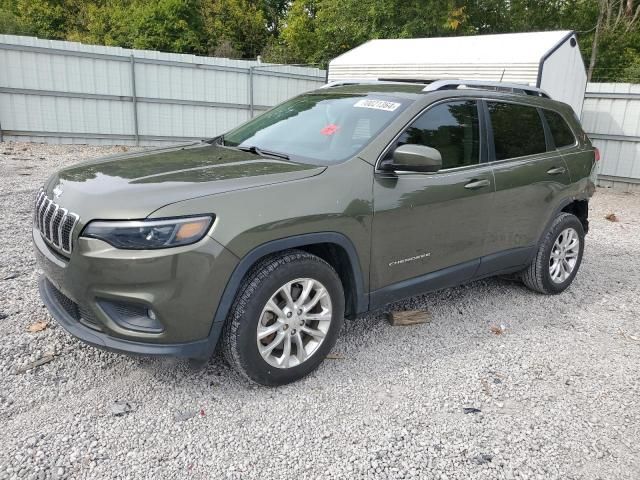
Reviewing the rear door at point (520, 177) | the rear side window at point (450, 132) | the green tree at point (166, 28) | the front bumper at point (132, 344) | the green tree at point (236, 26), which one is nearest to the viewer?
the front bumper at point (132, 344)

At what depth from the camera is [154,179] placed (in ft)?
9.41

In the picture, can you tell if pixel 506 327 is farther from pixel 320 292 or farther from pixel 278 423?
pixel 278 423

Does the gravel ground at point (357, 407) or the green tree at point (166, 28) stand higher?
the green tree at point (166, 28)

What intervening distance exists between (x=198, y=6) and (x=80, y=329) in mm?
27420

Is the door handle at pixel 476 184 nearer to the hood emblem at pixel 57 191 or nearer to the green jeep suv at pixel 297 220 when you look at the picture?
the green jeep suv at pixel 297 220

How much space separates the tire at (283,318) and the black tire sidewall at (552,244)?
92.6 inches

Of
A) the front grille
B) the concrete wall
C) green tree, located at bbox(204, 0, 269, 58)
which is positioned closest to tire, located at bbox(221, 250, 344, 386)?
the front grille

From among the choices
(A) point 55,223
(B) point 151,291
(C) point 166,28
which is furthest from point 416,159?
(C) point 166,28

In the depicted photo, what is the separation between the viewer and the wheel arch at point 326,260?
109 inches

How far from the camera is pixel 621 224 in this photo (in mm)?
8438

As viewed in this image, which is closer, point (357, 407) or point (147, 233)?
point (147, 233)

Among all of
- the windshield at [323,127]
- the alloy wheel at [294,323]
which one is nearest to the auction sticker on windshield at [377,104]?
the windshield at [323,127]

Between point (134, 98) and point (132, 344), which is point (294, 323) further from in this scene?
point (134, 98)

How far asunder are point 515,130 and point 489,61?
6006mm
